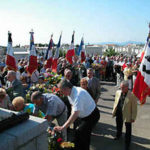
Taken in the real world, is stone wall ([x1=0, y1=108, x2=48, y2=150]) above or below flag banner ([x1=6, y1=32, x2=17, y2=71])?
below

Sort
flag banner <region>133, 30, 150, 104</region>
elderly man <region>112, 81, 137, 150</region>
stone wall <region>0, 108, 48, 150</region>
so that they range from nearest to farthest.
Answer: stone wall <region>0, 108, 48, 150</region> → elderly man <region>112, 81, 137, 150</region> → flag banner <region>133, 30, 150, 104</region>

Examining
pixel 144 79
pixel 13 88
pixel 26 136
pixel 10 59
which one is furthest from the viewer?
pixel 10 59

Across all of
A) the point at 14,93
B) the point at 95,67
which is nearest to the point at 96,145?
the point at 14,93

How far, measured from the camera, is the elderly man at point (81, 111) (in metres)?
3.48

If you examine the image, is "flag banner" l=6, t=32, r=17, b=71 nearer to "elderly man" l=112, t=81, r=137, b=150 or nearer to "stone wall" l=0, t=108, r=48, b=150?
"elderly man" l=112, t=81, r=137, b=150

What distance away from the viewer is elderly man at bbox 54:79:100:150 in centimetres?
348

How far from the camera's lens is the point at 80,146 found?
3.82 meters

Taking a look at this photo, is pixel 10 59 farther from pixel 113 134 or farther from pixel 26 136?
pixel 26 136

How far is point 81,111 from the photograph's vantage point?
361 centimetres

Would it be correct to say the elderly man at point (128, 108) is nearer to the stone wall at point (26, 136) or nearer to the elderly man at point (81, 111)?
the elderly man at point (81, 111)

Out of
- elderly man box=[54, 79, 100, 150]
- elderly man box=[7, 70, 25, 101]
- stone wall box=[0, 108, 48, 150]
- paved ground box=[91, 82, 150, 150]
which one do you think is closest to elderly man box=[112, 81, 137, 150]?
paved ground box=[91, 82, 150, 150]

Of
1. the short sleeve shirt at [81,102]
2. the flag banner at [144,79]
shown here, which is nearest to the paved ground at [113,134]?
the flag banner at [144,79]

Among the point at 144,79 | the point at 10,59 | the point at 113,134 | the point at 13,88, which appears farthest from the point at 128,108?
the point at 10,59

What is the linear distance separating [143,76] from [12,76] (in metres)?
3.51
